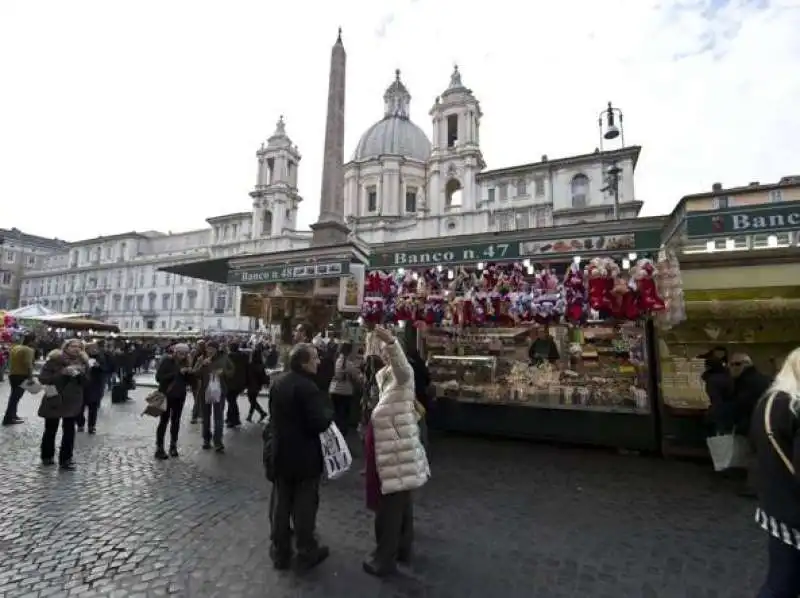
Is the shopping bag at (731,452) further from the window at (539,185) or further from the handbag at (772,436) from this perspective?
the window at (539,185)

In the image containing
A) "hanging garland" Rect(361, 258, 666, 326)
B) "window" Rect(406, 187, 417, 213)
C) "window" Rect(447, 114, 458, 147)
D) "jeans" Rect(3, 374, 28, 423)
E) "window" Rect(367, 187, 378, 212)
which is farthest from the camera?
"window" Rect(367, 187, 378, 212)

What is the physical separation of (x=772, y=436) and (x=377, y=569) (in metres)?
2.65

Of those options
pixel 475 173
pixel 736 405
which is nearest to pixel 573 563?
pixel 736 405

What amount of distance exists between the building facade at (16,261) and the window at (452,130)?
76620 millimetres

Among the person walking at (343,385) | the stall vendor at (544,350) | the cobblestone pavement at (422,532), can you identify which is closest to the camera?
the cobblestone pavement at (422,532)

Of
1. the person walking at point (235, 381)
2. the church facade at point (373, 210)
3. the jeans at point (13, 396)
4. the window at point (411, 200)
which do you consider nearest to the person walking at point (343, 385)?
the person walking at point (235, 381)

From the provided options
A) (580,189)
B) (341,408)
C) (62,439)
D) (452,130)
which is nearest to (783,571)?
(341,408)

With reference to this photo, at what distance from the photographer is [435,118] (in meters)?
47.2

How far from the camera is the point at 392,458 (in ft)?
10.6

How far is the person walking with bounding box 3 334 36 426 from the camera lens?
28.1 feet

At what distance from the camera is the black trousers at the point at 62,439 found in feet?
19.1

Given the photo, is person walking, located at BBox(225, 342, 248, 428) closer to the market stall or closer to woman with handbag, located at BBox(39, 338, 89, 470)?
woman with handbag, located at BBox(39, 338, 89, 470)

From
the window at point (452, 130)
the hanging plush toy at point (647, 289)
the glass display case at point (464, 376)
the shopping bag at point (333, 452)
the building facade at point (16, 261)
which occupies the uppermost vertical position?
the window at point (452, 130)

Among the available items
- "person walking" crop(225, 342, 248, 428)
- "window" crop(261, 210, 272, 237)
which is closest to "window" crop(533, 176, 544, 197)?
"window" crop(261, 210, 272, 237)
